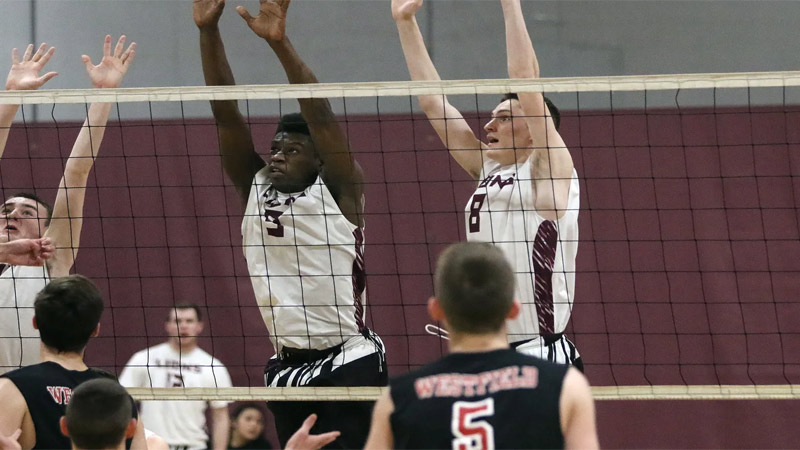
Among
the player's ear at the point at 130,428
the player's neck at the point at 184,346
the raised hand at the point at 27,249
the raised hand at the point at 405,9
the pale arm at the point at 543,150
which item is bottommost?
the player's neck at the point at 184,346

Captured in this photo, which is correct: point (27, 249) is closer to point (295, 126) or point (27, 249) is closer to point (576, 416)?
point (295, 126)

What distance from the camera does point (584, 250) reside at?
8602 mm

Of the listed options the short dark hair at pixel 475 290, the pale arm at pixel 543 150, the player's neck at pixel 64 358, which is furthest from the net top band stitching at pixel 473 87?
the short dark hair at pixel 475 290

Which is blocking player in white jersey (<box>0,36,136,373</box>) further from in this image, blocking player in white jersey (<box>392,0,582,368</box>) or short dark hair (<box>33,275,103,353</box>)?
blocking player in white jersey (<box>392,0,582,368</box>)

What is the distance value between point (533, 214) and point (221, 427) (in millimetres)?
4109

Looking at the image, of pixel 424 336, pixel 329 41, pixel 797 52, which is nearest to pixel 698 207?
pixel 797 52

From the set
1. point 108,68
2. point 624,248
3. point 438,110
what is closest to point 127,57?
point 108,68

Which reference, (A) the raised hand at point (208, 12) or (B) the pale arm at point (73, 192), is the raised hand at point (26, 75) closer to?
(B) the pale arm at point (73, 192)

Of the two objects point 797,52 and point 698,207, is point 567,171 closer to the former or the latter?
point 698,207

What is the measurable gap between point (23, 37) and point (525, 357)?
25.3 feet

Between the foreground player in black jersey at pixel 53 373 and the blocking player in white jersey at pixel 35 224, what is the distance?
52.8 inches

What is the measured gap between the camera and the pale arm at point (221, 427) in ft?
27.3

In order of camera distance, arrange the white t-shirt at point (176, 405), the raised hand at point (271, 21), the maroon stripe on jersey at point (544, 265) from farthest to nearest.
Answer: the white t-shirt at point (176, 405), the raised hand at point (271, 21), the maroon stripe on jersey at point (544, 265)

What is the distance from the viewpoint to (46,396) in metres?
3.97
